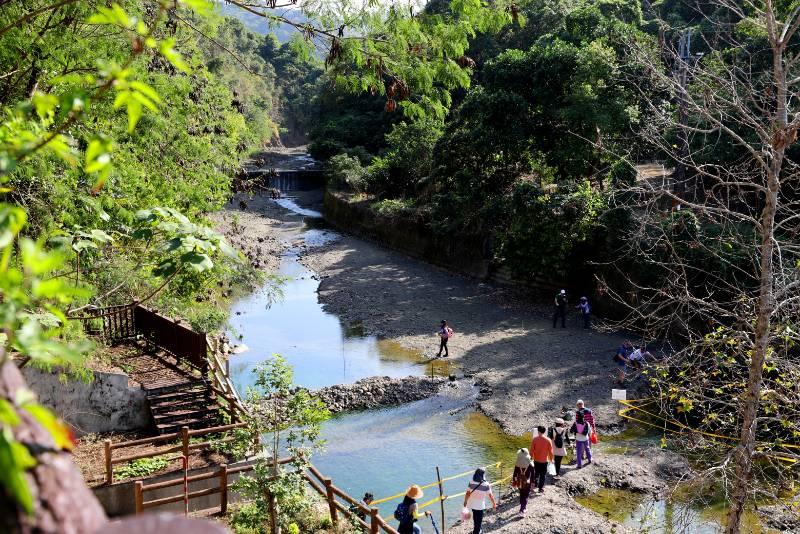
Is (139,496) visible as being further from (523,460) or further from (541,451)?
→ (541,451)

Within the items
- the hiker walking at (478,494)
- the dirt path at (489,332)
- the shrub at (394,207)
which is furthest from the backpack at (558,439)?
the shrub at (394,207)

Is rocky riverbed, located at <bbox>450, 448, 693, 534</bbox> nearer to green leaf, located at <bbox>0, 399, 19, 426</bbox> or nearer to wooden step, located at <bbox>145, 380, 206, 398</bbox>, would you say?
wooden step, located at <bbox>145, 380, 206, 398</bbox>

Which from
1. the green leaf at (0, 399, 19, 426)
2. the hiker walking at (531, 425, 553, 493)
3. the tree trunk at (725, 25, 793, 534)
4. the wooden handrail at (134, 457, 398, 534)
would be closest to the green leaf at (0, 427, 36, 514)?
the green leaf at (0, 399, 19, 426)

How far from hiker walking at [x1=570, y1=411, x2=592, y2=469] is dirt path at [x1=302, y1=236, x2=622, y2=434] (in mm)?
2297

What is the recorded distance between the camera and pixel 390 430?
1648cm

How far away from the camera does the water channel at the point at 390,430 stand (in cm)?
1291

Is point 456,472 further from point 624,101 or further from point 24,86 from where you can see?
point 624,101

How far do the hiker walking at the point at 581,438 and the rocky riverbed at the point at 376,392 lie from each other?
207 inches

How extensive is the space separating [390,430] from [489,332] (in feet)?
24.1

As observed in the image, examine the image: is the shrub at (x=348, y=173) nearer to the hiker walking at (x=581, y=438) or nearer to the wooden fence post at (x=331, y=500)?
the hiker walking at (x=581, y=438)

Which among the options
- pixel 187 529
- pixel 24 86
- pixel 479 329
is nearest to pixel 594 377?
pixel 479 329

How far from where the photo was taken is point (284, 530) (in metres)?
9.66

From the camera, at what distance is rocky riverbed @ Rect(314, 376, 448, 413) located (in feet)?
58.2

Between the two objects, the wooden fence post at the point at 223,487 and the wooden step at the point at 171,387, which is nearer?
the wooden fence post at the point at 223,487
